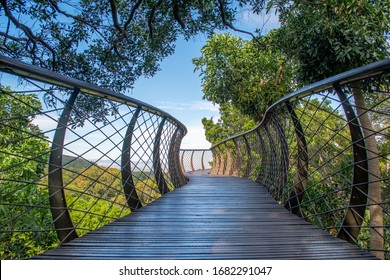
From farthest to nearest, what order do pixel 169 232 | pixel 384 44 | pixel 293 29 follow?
pixel 293 29 → pixel 384 44 → pixel 169 232

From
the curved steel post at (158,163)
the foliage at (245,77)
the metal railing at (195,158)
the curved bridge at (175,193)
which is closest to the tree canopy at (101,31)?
the foliage at (245,77)

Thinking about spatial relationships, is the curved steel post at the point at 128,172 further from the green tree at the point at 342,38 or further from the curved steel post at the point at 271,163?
the green tree at the point at 342,38

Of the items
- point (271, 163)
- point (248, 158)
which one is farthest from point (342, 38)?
point (271, 163)

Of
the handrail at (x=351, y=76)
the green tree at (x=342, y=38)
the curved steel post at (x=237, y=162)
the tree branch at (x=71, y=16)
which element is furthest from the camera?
the curved steel post at (x=237, y=162)

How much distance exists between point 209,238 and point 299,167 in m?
1.12

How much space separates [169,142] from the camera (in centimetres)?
380

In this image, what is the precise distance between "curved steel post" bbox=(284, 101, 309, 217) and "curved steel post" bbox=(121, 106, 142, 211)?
1243mm

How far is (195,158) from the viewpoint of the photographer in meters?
11.9

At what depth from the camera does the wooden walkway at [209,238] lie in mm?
1329

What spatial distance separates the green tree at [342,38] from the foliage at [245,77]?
284 cm

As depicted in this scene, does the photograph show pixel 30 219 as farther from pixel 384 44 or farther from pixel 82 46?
pixel 384 44

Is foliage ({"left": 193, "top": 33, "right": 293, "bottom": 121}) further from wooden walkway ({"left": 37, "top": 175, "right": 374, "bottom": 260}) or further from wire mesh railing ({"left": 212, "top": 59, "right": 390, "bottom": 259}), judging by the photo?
wooden walkway ({"left": 37, "top": 175, "right": 374, "bottom": 260})

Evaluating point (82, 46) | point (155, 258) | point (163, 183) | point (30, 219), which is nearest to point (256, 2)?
point (82, 46)

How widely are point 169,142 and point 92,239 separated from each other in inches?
91.8
